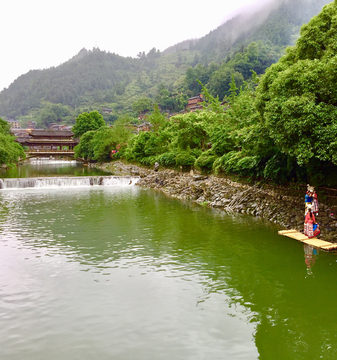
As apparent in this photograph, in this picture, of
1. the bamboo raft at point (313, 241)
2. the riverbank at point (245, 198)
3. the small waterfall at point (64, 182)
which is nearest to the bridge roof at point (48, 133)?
the small waterfall at point (64, 182)

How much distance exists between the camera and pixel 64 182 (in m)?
36.0

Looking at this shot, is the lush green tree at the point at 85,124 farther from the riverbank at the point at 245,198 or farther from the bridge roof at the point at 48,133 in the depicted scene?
the riverbank at the point at 245,198

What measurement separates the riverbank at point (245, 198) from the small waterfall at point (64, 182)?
304 cm

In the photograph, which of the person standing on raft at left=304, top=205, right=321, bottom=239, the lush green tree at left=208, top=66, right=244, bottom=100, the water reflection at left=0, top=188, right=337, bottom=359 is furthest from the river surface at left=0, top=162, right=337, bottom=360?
the lush green tree at left=208, top=66, right=244, bottom=100

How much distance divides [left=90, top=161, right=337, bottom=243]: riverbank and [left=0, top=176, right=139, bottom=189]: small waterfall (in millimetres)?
3040

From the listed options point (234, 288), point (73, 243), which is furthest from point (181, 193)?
point (234, 288)

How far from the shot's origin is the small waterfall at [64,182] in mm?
34062

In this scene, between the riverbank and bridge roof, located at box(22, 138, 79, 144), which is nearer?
the riverbank

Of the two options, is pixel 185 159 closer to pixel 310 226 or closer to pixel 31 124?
pixel 310 226

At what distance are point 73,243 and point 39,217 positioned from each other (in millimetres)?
6271

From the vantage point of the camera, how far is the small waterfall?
112 feet

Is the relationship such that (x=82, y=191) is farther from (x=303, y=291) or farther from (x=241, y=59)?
(x=241, y=59)

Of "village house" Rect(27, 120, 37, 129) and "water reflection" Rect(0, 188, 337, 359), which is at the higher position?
"village house" Rect(27, 120, 37, 129)

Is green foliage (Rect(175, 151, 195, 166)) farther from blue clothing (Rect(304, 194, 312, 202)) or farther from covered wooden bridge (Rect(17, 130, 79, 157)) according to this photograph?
covered wooden bridge (Rect(17, 130, 79, 157))
